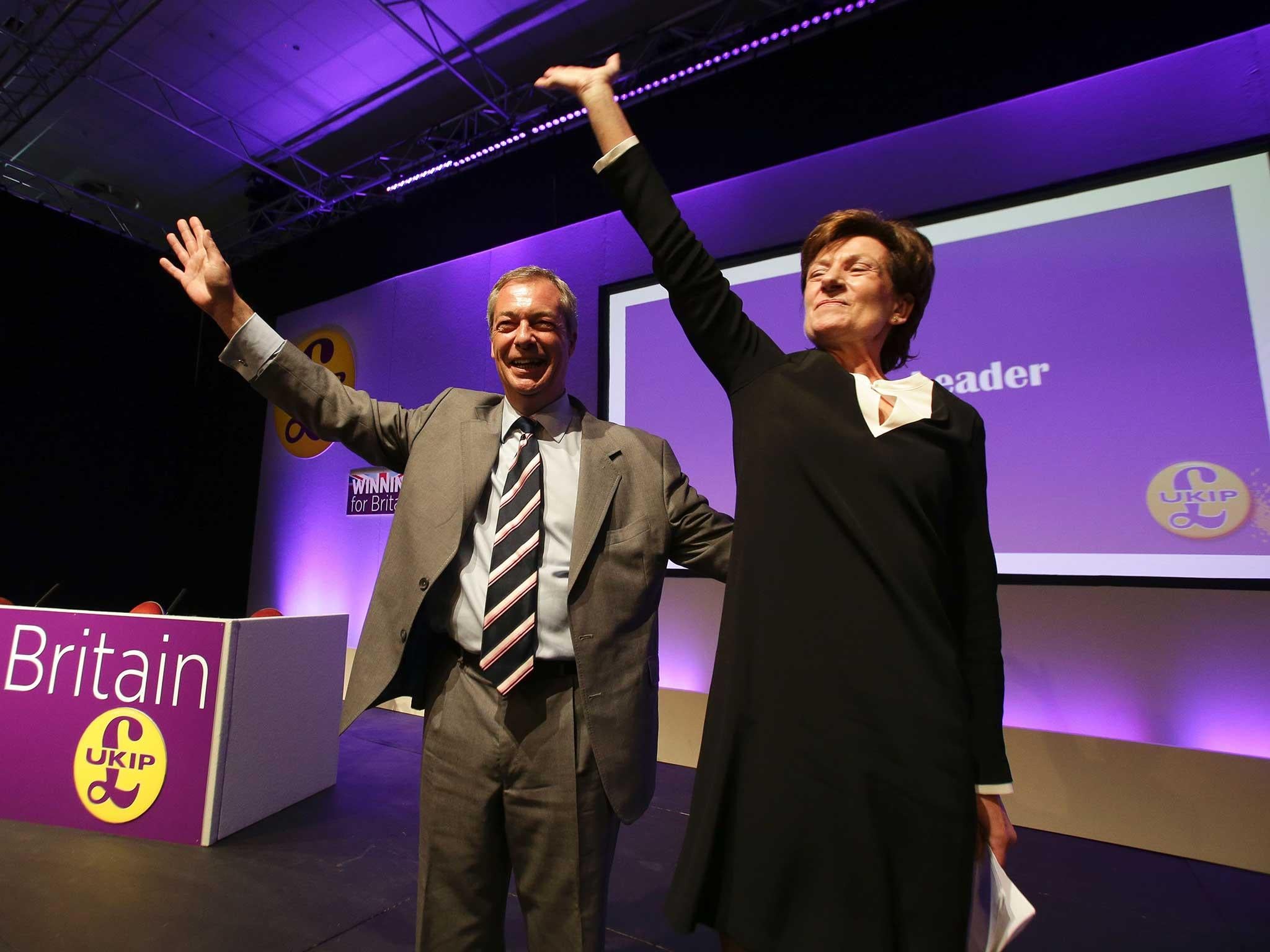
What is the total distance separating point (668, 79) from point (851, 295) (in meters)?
3.63

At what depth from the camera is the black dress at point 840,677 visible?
2.24ft

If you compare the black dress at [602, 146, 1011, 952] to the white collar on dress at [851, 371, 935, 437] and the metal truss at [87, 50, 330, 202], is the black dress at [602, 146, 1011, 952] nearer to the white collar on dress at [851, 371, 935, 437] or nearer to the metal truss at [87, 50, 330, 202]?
the white collar on dress at [851, 371, 935, 437]

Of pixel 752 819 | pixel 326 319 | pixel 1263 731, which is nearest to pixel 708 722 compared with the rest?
pixel 752 819

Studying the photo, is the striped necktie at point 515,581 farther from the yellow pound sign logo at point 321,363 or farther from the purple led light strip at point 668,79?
the yellow pound sign logo at point 321,363

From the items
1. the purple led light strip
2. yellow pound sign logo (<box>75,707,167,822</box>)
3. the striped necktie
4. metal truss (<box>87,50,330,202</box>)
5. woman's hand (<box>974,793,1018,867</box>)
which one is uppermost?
metal truss (<box>87,50,330,202</box>)

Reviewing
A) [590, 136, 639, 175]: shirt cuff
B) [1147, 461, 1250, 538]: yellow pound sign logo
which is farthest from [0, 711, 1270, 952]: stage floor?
[590, 136, 639, 175]: shirt cuff

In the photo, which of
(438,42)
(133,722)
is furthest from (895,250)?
(438,42)

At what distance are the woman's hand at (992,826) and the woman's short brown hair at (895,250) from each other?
0.57 metres

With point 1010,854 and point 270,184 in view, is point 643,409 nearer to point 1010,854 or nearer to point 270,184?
point 1010,854

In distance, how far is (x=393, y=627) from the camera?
113 cm

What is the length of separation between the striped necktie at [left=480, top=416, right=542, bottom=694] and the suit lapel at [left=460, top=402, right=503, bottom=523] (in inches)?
1.8

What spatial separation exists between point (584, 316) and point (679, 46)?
1.68 m

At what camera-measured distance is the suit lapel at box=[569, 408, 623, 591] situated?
3.77ft

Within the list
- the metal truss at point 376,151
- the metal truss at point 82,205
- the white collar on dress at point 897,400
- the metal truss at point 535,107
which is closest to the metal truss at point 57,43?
the metal truss at point 376,151
